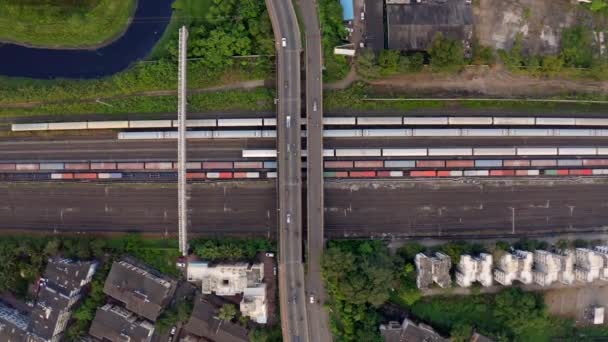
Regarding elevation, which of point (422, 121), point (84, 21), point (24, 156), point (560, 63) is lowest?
point (24, 156)

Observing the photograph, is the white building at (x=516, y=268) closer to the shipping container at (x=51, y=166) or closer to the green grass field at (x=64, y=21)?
the shipping container at (x=51, y=166)

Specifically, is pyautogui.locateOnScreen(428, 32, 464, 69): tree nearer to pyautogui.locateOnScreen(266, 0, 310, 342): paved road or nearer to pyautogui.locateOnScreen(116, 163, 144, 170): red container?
pyautogui.locateOnScreen(266, 0, 310, 342): paved road

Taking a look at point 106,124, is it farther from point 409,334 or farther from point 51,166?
point 409,334

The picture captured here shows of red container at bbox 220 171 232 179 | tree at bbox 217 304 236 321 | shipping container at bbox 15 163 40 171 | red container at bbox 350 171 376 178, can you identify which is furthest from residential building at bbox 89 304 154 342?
red container at bbox 350 171 376 178

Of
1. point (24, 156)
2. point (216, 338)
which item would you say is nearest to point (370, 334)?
point (216, 338)

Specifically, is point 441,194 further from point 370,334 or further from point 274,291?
point 274,291
